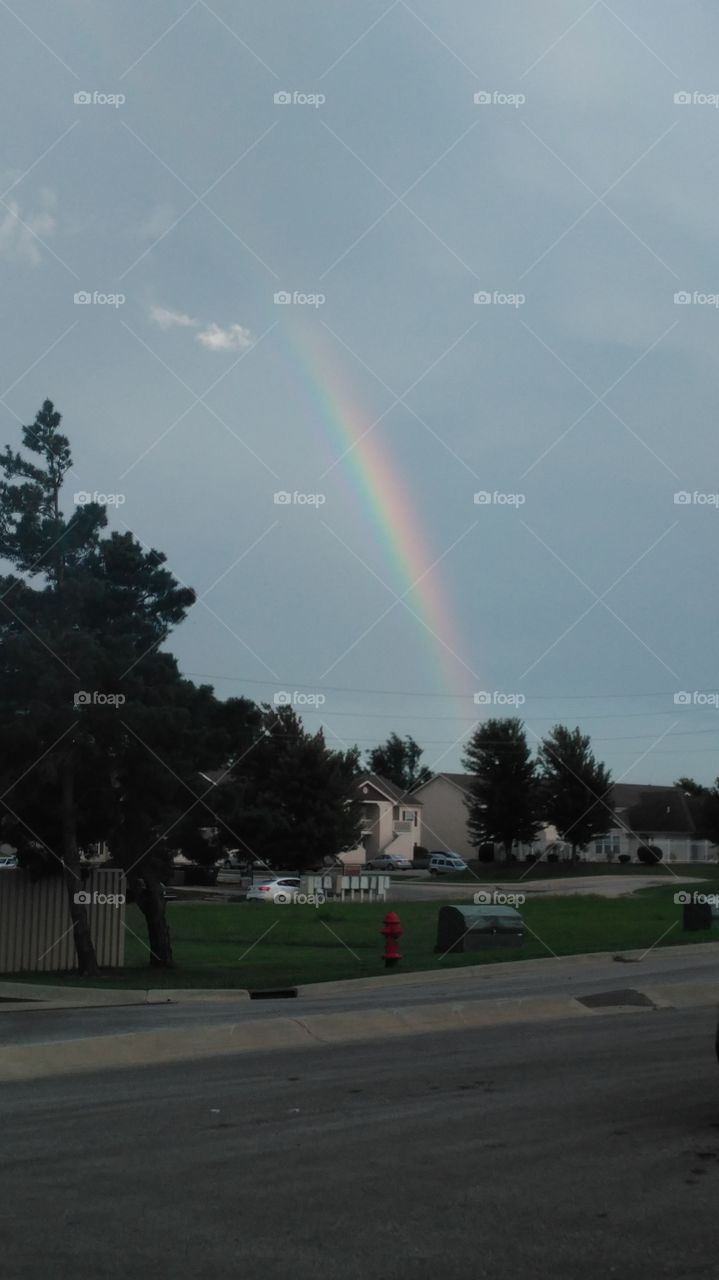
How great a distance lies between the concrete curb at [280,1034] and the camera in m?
12.4

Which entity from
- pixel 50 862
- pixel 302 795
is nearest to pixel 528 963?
pixel 50 862

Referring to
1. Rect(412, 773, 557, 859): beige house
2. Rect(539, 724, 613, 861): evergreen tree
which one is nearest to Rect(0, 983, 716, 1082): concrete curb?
Rect(539, 724, 613, 861): evergreen tree

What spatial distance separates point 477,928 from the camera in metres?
26.2

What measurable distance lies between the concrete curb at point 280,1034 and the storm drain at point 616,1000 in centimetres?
9

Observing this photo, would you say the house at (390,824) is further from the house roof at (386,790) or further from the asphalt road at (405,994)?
the asphalt road at (405,994)

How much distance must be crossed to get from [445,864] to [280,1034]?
246 feet

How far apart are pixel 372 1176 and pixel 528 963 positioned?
51.6 ft

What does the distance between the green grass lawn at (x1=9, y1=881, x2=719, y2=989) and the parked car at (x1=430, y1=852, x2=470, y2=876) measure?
30.3 metres

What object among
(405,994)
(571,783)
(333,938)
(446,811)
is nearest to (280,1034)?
(405,994)

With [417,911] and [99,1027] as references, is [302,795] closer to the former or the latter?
[417,911]

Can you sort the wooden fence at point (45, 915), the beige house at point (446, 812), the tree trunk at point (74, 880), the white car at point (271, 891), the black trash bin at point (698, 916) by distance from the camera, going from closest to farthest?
the tree trunk at point (74, 880)
the wooden fence at point (45, 915)
the black trash bin at point (698, 916)
the white car at point (271, 891)
the beige house at point (446, 812)

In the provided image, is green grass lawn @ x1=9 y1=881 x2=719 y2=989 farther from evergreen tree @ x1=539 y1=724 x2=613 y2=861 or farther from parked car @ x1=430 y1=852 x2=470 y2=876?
parked car @ x1=430 y1=852 x2=470 y2=876

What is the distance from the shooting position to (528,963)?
22.8m

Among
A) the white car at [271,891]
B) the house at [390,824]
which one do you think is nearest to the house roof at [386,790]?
the house at [390,824]
